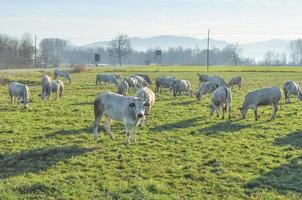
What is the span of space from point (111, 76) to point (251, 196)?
33.3m

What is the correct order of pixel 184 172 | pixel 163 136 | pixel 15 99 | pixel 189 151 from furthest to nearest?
pixel 15 99 → pixel 163 136 → pixel 189 151 → pixel 184 172

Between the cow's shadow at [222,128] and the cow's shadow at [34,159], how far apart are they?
227 inches

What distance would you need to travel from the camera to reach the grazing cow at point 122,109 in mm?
15688

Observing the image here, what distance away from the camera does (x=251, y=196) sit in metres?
11.2

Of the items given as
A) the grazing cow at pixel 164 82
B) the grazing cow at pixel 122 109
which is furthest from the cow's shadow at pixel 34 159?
the grazing cow at pixel 164 82

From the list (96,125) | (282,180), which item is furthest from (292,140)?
(96,125)

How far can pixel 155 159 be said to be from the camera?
555 inches

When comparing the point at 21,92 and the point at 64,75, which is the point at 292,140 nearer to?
the point at 21,92

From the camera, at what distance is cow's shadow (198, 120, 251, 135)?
731 inches

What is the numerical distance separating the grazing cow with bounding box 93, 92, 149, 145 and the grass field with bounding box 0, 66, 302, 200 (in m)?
0.83

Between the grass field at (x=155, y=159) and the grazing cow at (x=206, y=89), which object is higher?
the grazing cow at (x=206, y=89)

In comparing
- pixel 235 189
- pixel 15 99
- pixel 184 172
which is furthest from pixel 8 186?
pixel 15 99

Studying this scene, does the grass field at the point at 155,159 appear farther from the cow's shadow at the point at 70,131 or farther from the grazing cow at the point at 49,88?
the grazing cow at the point at 49,88

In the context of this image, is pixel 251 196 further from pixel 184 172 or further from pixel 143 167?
pixel 143 167
